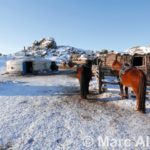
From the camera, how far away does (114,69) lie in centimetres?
1677

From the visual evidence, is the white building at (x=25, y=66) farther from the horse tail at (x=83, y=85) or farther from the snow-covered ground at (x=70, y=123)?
the horse tail at (x=83, y=85)

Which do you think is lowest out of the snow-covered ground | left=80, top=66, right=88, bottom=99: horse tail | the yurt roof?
the snow-covered ground

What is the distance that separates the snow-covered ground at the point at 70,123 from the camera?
6.41 meters

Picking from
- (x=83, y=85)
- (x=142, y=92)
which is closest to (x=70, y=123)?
(x=142, y=92)

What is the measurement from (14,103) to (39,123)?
3.37m

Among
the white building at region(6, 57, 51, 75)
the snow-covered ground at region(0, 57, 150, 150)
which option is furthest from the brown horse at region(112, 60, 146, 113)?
the white building at region(6, 57, 51, 75)

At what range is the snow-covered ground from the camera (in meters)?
6.41

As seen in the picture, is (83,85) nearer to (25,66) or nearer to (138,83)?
(138,83)

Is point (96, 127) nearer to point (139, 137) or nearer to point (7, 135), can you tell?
point (139, 137)

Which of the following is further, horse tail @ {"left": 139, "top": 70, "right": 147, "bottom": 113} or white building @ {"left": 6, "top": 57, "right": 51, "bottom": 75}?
white building @ {"left": 6, "top": 57, "right": 51, "bottom": 75}

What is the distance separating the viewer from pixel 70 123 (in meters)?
7.89

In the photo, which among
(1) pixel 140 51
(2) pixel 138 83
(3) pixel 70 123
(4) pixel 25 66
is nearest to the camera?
(3) pixel 70 123

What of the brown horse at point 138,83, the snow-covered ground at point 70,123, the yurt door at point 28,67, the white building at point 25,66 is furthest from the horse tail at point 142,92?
the yurt door at point 28,67

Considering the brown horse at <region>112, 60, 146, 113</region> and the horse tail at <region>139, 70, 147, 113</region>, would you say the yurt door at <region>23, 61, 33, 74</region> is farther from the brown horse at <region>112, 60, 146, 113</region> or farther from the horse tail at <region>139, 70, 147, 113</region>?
the horse tail at <region>139, 70, 147, 113</region>
